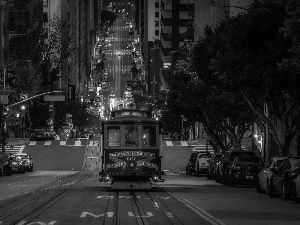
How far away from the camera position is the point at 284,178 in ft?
111

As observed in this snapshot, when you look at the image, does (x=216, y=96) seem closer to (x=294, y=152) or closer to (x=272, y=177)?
(x=294, y=152)

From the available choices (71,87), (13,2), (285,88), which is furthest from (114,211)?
(13,2)

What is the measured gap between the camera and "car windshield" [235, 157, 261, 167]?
47.1 metres

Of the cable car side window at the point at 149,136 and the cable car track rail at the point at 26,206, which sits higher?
the cable car side window at the point at 149,136

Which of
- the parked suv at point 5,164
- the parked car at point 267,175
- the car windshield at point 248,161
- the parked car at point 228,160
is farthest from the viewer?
the parked suv at point 5,164

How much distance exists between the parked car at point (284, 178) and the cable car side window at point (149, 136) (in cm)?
575

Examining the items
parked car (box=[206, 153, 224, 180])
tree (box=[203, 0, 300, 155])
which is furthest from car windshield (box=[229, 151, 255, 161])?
parked car (box=[206, 153, 224, 180])

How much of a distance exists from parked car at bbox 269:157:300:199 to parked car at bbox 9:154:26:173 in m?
34.9

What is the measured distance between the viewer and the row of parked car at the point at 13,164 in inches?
2559

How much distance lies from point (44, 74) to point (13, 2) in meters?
35.8

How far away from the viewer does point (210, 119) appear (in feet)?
274

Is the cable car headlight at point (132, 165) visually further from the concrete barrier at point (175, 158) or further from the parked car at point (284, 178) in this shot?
the concrete barrier at point (175, 158)

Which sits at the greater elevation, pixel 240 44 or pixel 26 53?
pixel 26 53

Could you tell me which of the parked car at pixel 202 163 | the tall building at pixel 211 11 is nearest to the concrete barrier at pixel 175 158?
the tall building at pixel 211 11
